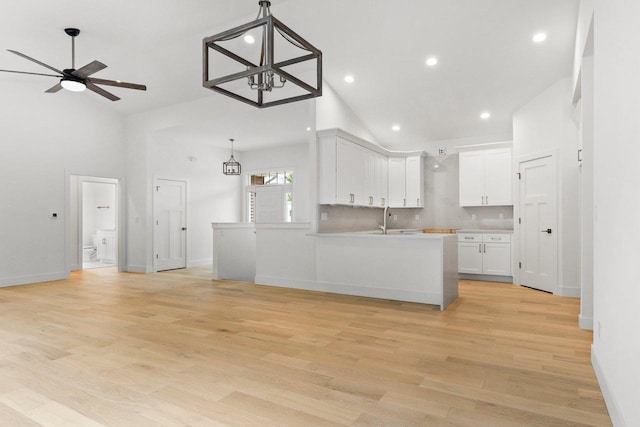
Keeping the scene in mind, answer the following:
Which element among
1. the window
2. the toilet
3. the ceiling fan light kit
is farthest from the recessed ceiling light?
the toilet

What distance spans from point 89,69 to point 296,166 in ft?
17.8

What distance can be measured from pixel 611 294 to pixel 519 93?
174 inches

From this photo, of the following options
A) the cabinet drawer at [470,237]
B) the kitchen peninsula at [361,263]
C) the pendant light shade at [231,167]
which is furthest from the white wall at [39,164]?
the cabinet drawer at [470,237]

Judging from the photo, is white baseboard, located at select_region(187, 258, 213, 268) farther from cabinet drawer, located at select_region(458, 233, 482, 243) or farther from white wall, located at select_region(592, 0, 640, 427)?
white wall, located at select_region(592, 0, 640, 427)

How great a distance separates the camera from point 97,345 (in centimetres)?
317

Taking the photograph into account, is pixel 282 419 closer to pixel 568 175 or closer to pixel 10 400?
pixel 10 400

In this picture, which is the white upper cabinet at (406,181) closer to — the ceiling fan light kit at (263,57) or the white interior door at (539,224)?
the white interior door at (539,224)

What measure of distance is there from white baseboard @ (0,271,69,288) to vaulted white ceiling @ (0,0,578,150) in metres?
3.29

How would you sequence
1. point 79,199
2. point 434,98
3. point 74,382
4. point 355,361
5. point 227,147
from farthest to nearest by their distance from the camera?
point 227,147 → point 79,199 → point 434,98 → point 355,361 → point 74,382

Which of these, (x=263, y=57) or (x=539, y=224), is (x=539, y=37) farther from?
(x=263, y=57)

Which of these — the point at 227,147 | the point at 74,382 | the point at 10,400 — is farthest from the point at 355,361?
the point at 227,147

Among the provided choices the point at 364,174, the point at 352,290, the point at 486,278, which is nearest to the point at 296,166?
the point at 364,174

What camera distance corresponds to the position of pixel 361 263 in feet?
17.0

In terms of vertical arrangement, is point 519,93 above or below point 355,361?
above
